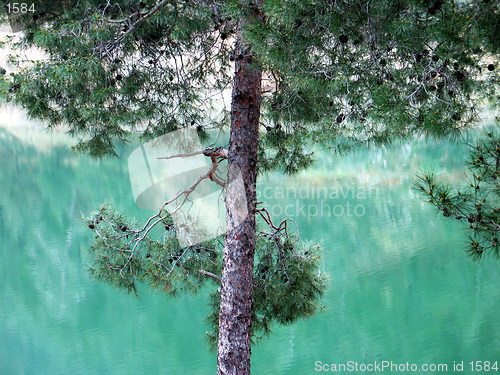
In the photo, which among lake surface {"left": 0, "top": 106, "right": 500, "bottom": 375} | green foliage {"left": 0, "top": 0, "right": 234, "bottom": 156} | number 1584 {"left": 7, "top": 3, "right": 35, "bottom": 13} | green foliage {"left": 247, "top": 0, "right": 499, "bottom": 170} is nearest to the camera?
green foliage {"left": 247, "top": 0, "right": 499, "bottom": 170}

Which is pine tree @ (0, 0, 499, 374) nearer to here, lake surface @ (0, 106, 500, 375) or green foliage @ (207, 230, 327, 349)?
green foliage @ (207, 230, 327, 349)

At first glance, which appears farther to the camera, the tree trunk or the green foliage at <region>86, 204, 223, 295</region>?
the green foliage at <region>86, 204, 223, 295</region>

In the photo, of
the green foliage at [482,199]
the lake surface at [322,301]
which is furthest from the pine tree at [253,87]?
the lake surface at [322,301]

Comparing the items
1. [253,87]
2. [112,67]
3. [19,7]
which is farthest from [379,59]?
[19,7]

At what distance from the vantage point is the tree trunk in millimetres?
3162

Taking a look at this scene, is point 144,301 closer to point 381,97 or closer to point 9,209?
point 9,209

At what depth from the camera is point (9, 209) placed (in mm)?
11453

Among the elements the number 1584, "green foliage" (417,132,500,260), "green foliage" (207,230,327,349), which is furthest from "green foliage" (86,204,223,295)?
"green foliage" (417,132,500,260)

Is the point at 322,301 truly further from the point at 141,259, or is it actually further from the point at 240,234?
the point at 240,234

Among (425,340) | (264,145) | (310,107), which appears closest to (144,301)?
(425,340)

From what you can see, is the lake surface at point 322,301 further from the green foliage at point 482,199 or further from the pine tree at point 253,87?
the green foliage at point 482,199

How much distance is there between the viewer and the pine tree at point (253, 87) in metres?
2.22

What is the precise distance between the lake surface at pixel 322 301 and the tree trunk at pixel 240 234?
12.9 ft

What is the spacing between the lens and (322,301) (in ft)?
20.6
